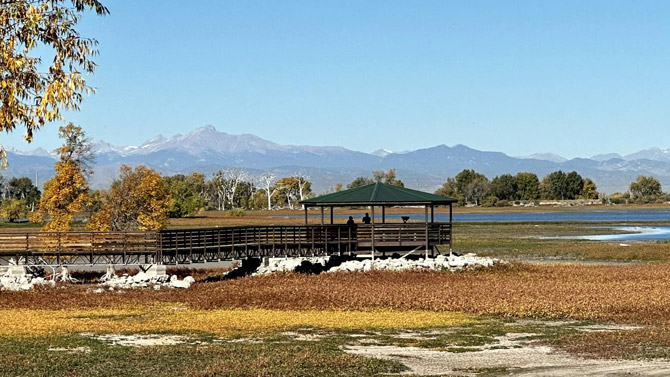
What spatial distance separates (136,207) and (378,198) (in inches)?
884

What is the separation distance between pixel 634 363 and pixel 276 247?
28.5 meters

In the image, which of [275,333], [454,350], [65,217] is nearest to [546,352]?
[454,350]

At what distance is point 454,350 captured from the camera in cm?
2112

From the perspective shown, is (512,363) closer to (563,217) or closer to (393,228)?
(393,228)

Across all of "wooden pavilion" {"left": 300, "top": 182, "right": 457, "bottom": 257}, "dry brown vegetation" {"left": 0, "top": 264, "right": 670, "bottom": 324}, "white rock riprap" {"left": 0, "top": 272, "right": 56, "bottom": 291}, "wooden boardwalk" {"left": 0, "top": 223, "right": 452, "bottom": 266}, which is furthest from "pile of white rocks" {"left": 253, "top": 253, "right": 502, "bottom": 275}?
"white rock riprap" {"left": 0, "top": 272, "right": 56, "bottom": 291}

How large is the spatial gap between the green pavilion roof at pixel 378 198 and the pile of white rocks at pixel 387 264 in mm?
2981

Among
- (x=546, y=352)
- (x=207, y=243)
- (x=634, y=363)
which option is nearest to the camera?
(x=634, y=363)

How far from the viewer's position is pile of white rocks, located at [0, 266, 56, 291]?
3834 centimetres

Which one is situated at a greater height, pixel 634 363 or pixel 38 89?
pixel 38 89

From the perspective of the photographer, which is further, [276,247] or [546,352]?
[276,247]

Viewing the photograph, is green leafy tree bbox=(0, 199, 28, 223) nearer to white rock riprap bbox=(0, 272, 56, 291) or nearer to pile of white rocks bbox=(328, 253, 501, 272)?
white rock riprap bbox=(0, 272, 56, 291)

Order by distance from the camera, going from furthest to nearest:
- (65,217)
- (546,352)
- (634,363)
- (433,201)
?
(65,217), (433,201), (546,352), (634,363)

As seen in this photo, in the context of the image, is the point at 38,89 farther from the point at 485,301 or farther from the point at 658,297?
the point at 658,297

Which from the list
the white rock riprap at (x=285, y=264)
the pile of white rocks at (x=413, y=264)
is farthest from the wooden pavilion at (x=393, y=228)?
the white rock riprap at (x=285, y=264)
